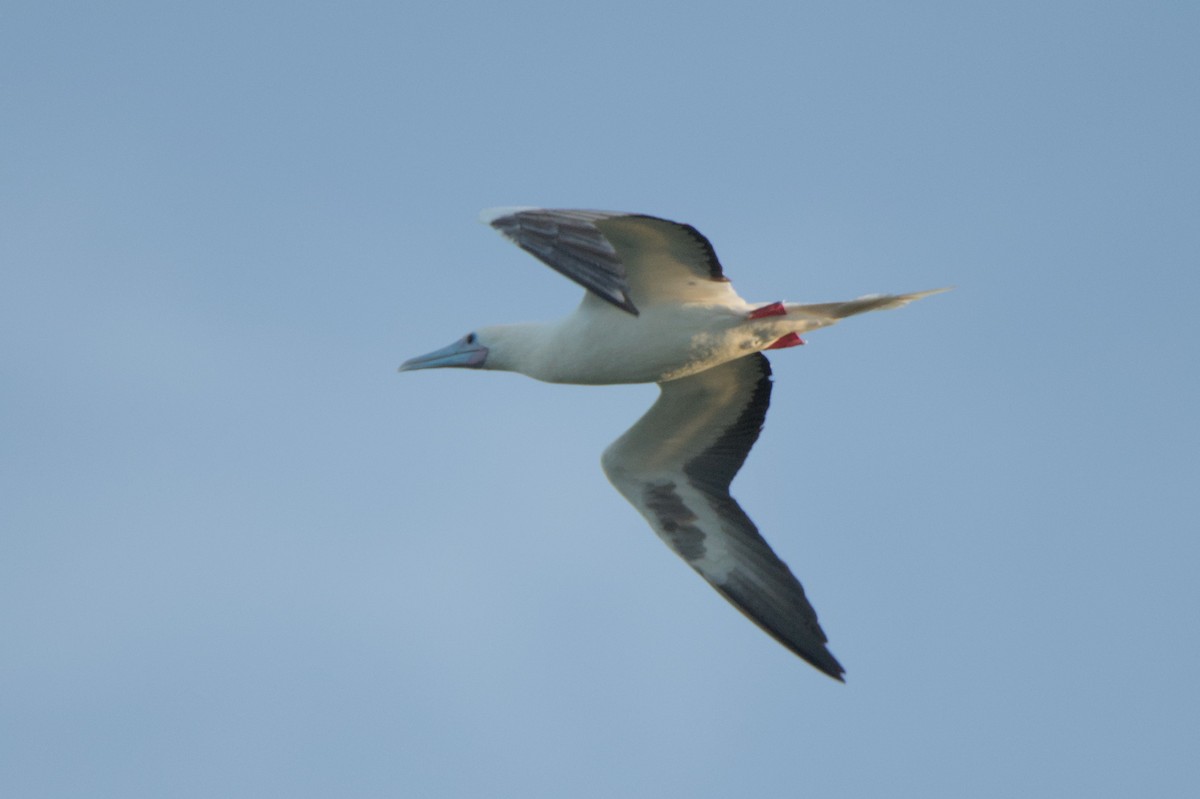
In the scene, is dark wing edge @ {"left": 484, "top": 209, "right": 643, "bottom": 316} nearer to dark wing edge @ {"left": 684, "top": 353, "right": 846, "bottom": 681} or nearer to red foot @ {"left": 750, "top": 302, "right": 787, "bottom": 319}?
red foot @ {"left": 750, "top": 302, "right": 787, "bottom": 319}

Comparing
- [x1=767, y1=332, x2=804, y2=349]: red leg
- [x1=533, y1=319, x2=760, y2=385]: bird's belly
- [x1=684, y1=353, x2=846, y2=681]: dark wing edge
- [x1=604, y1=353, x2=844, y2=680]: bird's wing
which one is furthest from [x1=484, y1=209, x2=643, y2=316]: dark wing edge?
[x1=684, y1=353, x2=846, y2=681]: dark wing edge

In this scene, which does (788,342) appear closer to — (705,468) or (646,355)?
(646,355)

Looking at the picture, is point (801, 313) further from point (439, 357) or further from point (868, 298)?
point (439, 357)

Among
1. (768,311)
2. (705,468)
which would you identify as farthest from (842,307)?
(705,468)

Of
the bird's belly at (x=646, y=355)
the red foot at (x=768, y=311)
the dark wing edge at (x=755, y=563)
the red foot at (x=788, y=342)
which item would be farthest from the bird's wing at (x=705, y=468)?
the red foot at (x=768, y=311)

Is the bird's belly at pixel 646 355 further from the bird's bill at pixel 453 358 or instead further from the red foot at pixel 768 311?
the bird's bill at pixel 453 358
